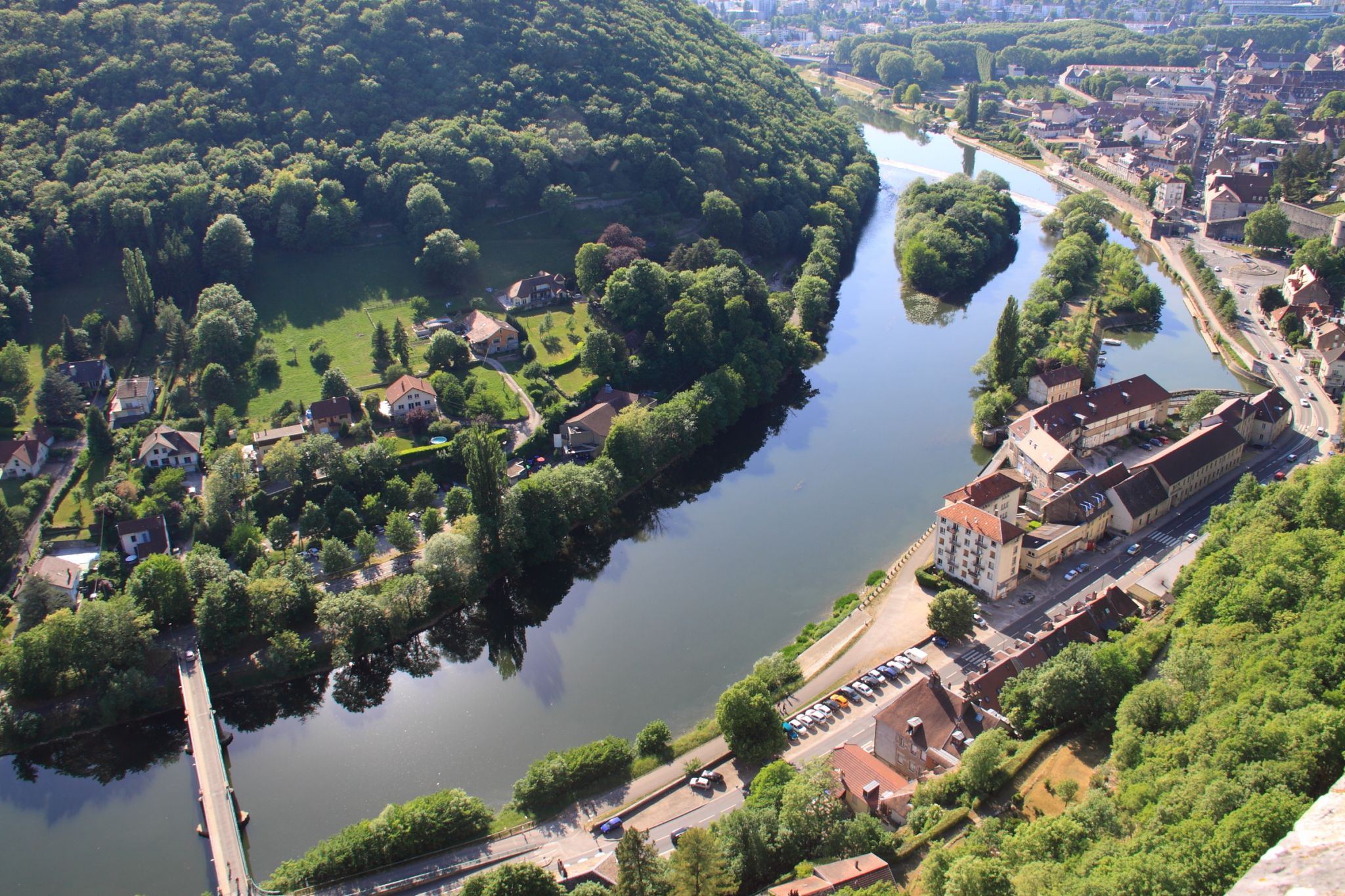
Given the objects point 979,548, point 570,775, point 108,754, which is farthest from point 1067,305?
point 108,754

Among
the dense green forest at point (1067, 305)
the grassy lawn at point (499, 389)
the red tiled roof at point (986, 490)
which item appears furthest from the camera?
the dense green forest at point (1067, 305)

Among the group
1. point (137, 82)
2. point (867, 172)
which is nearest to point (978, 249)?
point (867, 172)

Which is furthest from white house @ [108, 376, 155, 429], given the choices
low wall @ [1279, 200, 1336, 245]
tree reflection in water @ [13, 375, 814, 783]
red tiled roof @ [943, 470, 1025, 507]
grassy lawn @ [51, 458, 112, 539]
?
low wall @ [1279, 200, 1336, 245]

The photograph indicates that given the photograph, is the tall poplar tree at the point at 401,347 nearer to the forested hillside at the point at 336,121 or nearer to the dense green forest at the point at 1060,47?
the forested hillside at the point at 336,121

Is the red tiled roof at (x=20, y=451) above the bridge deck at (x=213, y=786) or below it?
above

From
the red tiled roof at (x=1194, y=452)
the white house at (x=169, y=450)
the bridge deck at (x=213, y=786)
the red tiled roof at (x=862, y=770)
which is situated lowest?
the red tiled roof at (x=862, y=770)

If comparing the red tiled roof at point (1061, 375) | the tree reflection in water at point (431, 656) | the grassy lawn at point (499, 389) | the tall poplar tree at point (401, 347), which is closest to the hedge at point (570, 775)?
the tree reflection in water at point (431, 656)

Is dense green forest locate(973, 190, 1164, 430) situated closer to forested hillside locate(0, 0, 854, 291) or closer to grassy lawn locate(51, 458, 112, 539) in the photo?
forested hillside locate(0, 0, 854, 291)
